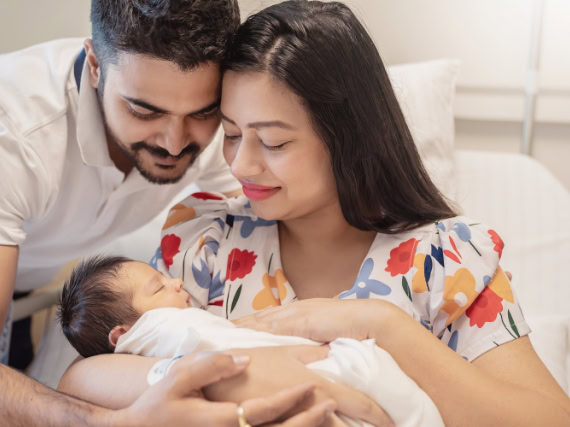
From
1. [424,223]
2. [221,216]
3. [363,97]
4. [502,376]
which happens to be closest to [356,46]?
[363,97]

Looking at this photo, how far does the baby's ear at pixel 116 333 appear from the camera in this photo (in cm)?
129

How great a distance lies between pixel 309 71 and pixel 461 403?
2.35ft

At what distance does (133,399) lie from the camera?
114cm

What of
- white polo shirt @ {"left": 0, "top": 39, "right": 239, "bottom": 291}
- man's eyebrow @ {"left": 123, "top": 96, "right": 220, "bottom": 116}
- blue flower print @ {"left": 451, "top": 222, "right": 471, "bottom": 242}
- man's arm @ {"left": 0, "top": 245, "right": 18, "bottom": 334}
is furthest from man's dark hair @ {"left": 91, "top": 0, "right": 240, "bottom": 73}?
blue flower print @ {"left": 451, "top": 222, "right": 471, "bottom": 242}

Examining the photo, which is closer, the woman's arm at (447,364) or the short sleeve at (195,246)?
the woman's arm at (447,364)

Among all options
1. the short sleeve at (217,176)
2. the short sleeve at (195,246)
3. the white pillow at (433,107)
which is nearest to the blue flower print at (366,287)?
the short sleeve at (195,246)

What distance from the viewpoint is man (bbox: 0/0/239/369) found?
139 centimetres

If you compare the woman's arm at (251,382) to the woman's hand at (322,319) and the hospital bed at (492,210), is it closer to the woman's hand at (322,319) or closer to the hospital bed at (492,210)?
the woman's hand at (322,319)

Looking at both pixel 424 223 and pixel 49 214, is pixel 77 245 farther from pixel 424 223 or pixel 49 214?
pixel 424 223

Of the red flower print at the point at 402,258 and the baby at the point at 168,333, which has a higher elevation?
the red flower print at the point at 402,258

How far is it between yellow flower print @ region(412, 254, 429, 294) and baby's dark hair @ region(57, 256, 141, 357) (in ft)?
1.93

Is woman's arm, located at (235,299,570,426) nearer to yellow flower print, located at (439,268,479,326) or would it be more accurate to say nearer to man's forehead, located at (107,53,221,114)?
yellow flower print, located at (439,268,479,326)

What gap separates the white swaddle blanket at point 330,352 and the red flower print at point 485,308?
256 mm

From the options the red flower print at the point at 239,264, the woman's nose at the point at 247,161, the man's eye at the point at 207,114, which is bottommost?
the red flower print at the point at 239,264
